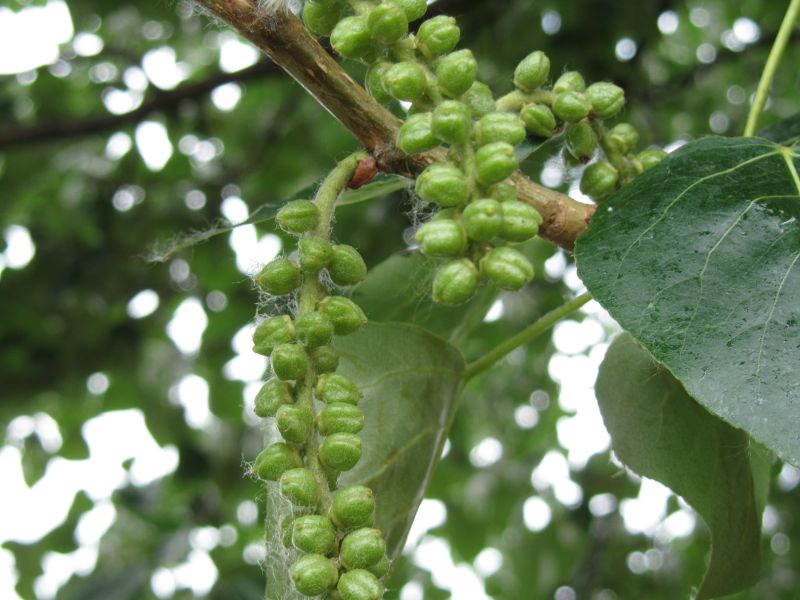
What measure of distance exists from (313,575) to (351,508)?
0.17 feet

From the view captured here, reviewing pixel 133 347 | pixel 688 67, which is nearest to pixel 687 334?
pixel 133 347

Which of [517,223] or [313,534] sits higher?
[517,223]

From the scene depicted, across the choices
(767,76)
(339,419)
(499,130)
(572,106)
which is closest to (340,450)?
(339,419)

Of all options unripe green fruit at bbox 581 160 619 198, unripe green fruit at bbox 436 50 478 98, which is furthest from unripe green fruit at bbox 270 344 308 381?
unripe green fruit at bbox 581 160 619 198

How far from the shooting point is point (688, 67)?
115 inches

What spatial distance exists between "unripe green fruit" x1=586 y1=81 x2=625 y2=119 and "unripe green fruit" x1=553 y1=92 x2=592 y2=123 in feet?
0.04

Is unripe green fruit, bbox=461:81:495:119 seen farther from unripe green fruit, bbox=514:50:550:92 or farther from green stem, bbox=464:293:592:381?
green stem, bbox=464:293:592:381

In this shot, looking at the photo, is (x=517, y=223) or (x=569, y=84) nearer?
(x=517, y=223)

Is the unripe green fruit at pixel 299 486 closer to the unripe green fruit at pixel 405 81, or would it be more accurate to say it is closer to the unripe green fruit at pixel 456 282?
the unripe green fruit at pixel 456 282

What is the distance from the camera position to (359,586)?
1.88 feet

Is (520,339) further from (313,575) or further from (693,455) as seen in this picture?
(313,575)

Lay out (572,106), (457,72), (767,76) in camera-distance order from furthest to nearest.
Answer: (767,76), (572,106), (457,72)

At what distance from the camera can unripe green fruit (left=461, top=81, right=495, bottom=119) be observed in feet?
2.41

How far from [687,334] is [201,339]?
2045mm
